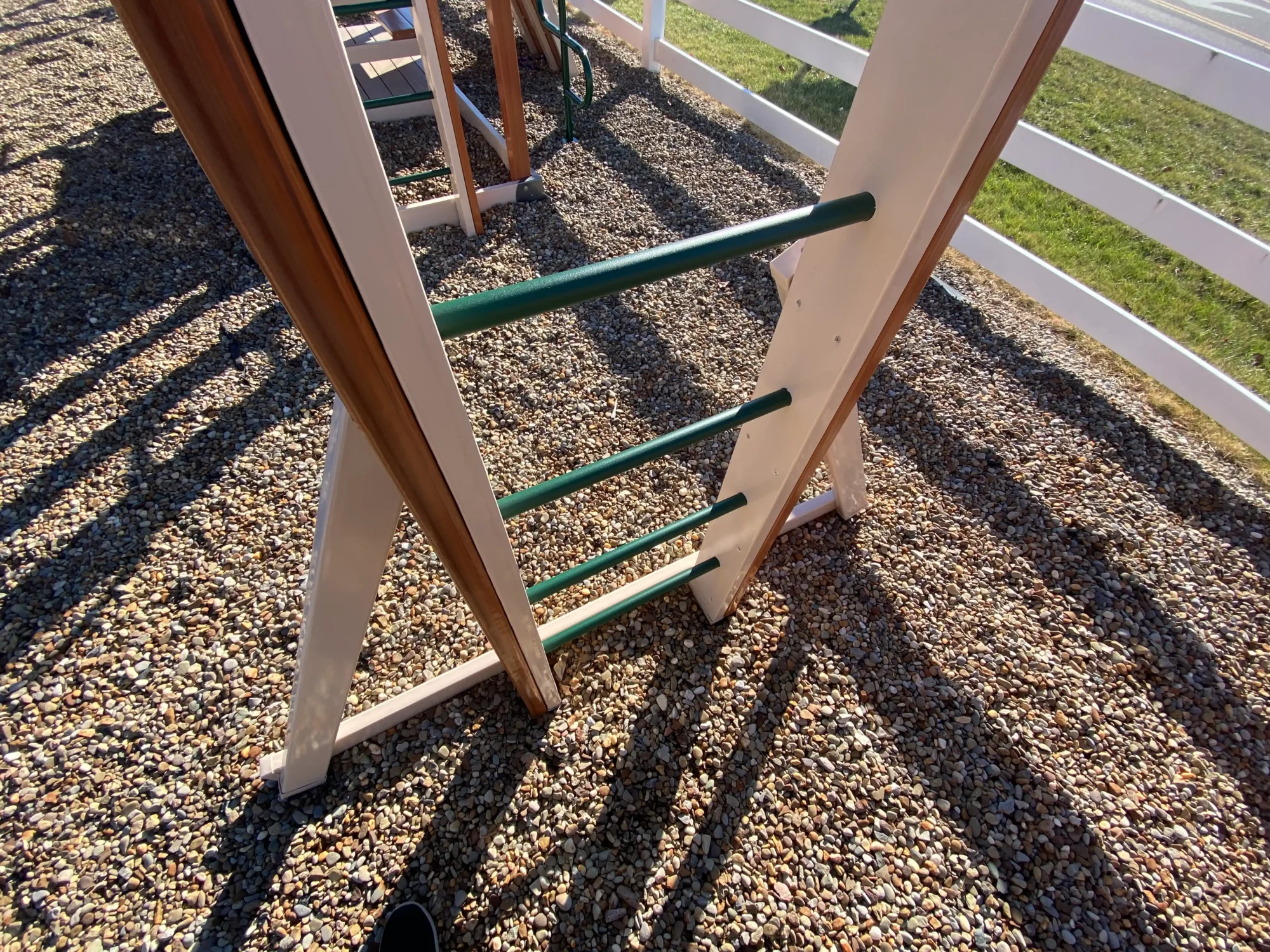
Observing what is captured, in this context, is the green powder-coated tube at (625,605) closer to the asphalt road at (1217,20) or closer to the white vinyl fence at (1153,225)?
the white vinyl fence at (1153,225)

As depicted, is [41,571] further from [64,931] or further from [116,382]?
[64,931]

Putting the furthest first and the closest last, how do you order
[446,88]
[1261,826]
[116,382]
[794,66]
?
[794,66] → [446,88] → [116,382] → [1261,826]

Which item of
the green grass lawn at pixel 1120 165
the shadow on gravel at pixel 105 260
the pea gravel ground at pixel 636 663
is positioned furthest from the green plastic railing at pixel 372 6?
the green grass lawn at pixel 1120 165

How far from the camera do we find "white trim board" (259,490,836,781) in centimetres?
167

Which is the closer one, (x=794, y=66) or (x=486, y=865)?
(x=486, y=865)

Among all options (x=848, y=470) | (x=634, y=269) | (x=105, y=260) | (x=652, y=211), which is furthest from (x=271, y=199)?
(x=105, y=260)

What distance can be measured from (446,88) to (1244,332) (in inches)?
157

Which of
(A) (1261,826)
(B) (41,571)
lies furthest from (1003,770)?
(B) (41,571)

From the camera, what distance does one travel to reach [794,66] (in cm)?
537

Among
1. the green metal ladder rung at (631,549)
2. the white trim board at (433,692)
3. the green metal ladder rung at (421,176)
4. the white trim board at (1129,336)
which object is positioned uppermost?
the green metal ladder rung at (631,549)

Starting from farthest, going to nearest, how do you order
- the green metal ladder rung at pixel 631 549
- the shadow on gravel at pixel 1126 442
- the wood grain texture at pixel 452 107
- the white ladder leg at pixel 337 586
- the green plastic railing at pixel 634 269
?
the wood grain texture at pixel 452 107 < the shadow on gravel at pixel 1126 442 < the green metal ladder rung at pixel 631 549 < the white ladder leg at pixel 337 586 < the green plastic railing at pixel 634 269

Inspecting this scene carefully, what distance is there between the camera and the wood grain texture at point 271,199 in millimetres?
409

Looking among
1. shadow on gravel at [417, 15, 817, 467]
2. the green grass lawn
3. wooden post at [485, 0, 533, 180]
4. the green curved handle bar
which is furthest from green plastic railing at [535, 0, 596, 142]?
the green grass lawn

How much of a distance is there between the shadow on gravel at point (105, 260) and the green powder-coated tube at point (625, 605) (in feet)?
7.64
